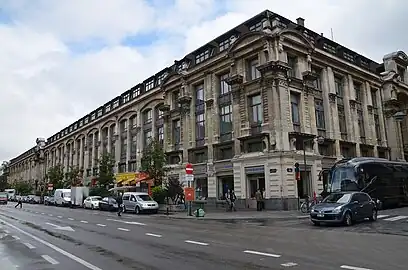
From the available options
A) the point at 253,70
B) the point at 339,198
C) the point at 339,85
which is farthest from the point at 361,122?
the point at 339,198

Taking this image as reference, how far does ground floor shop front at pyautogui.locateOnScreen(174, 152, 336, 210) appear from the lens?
30.2 metres

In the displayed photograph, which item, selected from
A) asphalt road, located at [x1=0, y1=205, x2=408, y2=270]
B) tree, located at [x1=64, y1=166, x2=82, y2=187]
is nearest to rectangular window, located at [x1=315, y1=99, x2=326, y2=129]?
asphalt road, located at [x1=0, y1=205, x2=408, y2=270]

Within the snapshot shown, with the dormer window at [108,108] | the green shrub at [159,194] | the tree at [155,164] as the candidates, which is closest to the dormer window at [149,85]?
the dormer window at [108,108]

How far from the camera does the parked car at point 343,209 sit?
17.3 m

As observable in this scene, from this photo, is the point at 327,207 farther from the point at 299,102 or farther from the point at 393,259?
the point at 299,102

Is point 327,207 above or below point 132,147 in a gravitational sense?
below

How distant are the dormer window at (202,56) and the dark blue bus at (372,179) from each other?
19644 millimetres

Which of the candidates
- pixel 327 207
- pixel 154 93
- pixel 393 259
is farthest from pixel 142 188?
pixel 393 259

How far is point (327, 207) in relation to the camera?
1781 centimetres

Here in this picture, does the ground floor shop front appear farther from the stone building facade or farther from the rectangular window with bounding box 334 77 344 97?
the rectangular window with bounding box 334 77 344 97

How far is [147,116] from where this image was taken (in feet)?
173

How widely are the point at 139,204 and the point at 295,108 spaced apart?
16.0 metres

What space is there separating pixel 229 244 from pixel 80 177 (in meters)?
61.8

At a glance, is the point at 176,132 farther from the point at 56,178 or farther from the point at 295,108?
the point at 56,178
